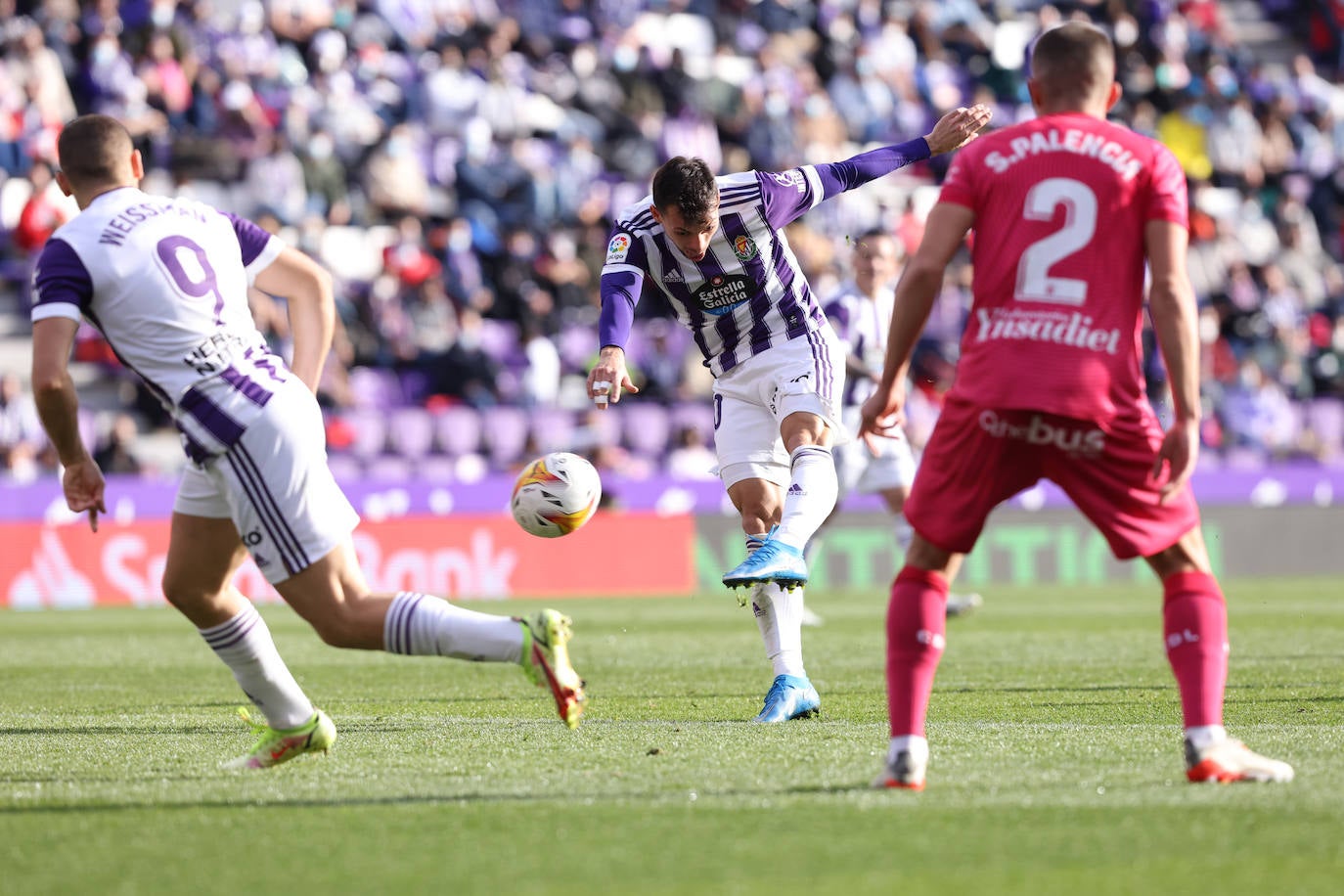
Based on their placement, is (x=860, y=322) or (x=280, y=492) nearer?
(x=280, y=492)

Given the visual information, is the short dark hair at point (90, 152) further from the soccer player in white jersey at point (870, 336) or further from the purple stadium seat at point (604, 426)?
the purple stadium seat at point (604, 426)

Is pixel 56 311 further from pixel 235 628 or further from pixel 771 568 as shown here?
pixel 771 568

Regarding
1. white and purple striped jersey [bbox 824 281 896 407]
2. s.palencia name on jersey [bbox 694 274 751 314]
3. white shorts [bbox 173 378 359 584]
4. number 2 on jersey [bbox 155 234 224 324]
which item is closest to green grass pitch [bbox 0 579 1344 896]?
white shorts [bbox 173 378 359 584]

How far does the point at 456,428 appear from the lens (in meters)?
19.1

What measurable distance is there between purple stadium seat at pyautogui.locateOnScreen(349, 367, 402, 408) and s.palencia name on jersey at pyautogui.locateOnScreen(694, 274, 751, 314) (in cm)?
1206

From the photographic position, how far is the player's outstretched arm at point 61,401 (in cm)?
502

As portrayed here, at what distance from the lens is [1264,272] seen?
23.6m

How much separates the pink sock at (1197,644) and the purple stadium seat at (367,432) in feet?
47.1

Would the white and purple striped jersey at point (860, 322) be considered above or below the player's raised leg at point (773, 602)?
above

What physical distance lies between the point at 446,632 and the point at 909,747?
142 cm

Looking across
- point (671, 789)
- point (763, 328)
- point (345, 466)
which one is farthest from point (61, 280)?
point (345, 466)

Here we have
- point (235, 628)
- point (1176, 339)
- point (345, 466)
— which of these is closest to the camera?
point (1176, 339)

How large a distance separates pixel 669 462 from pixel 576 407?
49.4 inches

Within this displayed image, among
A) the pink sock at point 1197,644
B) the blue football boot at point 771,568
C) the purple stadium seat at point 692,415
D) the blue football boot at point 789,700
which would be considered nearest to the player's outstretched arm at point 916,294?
the pink sock at point 1197,644
